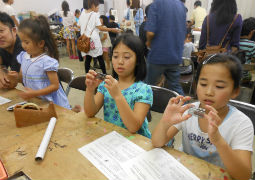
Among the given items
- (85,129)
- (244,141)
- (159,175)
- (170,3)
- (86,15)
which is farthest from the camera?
(86,15)

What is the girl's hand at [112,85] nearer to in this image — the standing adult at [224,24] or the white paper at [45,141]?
the white paper at [45,141]

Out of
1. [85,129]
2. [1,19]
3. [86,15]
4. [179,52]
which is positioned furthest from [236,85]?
[86,15]

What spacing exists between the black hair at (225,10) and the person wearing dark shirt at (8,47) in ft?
6.95

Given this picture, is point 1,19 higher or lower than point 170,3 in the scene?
lower

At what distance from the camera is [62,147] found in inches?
35.9

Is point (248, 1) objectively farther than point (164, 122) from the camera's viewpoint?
Yes

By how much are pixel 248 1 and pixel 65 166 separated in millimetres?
6712

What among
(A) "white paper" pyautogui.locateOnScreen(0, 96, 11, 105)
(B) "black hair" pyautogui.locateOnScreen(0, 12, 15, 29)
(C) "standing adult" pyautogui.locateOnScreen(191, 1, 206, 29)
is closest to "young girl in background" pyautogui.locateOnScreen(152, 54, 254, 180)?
(A) "white paper" pyautogui.locateOnScreen(0, 96, 11, 105)

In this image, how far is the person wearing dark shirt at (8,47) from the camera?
168 centimetres

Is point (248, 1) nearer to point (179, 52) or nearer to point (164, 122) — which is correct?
point (179, 52)

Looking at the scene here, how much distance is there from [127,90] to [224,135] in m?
0.62

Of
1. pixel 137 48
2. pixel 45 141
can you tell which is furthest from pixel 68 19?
pixel 45 141

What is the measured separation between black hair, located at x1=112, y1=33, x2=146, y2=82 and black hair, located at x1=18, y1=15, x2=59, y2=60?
668 mm

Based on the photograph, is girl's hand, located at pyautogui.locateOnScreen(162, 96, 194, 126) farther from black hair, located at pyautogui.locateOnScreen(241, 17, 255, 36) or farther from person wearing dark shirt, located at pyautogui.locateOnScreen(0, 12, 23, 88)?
black hair, located at pyautogui.locateOnScreen(241, 17, 255, 36)
